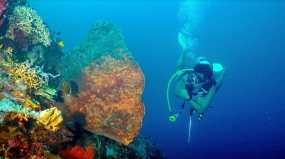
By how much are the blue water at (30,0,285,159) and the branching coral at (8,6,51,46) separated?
104ft

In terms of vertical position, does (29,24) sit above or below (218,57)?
above

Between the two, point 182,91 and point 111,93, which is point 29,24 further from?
point 182,91

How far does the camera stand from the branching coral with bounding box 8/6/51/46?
5996mm

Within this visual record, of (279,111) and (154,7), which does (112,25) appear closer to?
(279,111)

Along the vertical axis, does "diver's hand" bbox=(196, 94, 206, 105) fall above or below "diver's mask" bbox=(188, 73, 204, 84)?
below

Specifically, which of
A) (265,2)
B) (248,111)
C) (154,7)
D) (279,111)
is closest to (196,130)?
(248,111)

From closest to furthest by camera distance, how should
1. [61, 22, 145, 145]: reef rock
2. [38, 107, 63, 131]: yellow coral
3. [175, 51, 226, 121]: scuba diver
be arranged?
[38, 107, 63, 131]: yellow coral < [61, 22, 145, 145]: reef rock < [175, 51, 226, 121]: scuba diver

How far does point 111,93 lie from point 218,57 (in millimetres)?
86239

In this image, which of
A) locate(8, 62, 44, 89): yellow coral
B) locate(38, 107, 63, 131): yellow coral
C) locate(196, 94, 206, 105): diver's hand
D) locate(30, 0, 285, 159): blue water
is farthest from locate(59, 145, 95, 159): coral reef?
locate(30, 0, 285, 159): blue water

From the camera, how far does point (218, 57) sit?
85.0 m

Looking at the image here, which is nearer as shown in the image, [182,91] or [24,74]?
[24,74]

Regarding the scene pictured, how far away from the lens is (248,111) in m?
70.8

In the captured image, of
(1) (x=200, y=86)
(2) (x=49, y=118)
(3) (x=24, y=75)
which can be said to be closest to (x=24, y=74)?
(3) (x=24, y=75)

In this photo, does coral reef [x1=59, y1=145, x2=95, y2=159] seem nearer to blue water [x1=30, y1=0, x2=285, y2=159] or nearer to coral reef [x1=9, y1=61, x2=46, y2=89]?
coral reef [x1=9, y1=61, x2=46, y2=89]
